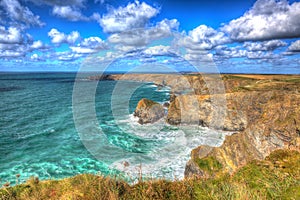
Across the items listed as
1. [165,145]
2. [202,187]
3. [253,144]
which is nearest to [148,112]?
[165,145]

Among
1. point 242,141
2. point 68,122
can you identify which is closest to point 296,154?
point 242,141

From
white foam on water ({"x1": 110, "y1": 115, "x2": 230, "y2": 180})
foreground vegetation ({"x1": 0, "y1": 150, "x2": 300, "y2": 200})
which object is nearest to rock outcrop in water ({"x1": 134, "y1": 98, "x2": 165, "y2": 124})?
white foam on water ({"x1": 110, "y1": 115, "x2": 230, "y2": 180})

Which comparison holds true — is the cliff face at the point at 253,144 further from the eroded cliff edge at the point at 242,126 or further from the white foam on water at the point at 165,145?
the white foam on water at the point at 165,145

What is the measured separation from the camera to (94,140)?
34.9 metres

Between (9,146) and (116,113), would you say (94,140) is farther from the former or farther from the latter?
(116,113)

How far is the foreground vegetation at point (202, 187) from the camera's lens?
18.9 ft

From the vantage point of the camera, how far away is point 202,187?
22.9 feet

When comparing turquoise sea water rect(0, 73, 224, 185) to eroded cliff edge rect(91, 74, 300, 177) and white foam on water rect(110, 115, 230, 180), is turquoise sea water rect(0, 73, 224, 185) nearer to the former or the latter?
white foam on water rect(110, 115, 230, 180)

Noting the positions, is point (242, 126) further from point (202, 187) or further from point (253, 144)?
point (202, 187)

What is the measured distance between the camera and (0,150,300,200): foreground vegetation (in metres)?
5.76

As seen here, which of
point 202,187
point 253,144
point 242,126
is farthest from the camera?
point 242,126

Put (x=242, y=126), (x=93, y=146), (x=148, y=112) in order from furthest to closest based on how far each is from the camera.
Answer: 1. (x=148, y=112)
2. (x=242, y=126)
3. (x=93, y=146)

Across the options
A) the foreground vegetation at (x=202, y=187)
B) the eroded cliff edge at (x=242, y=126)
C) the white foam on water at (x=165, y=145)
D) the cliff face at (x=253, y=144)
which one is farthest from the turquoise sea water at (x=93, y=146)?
the foreground vegetation at (x=202, y=187)

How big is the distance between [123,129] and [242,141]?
25.2m
